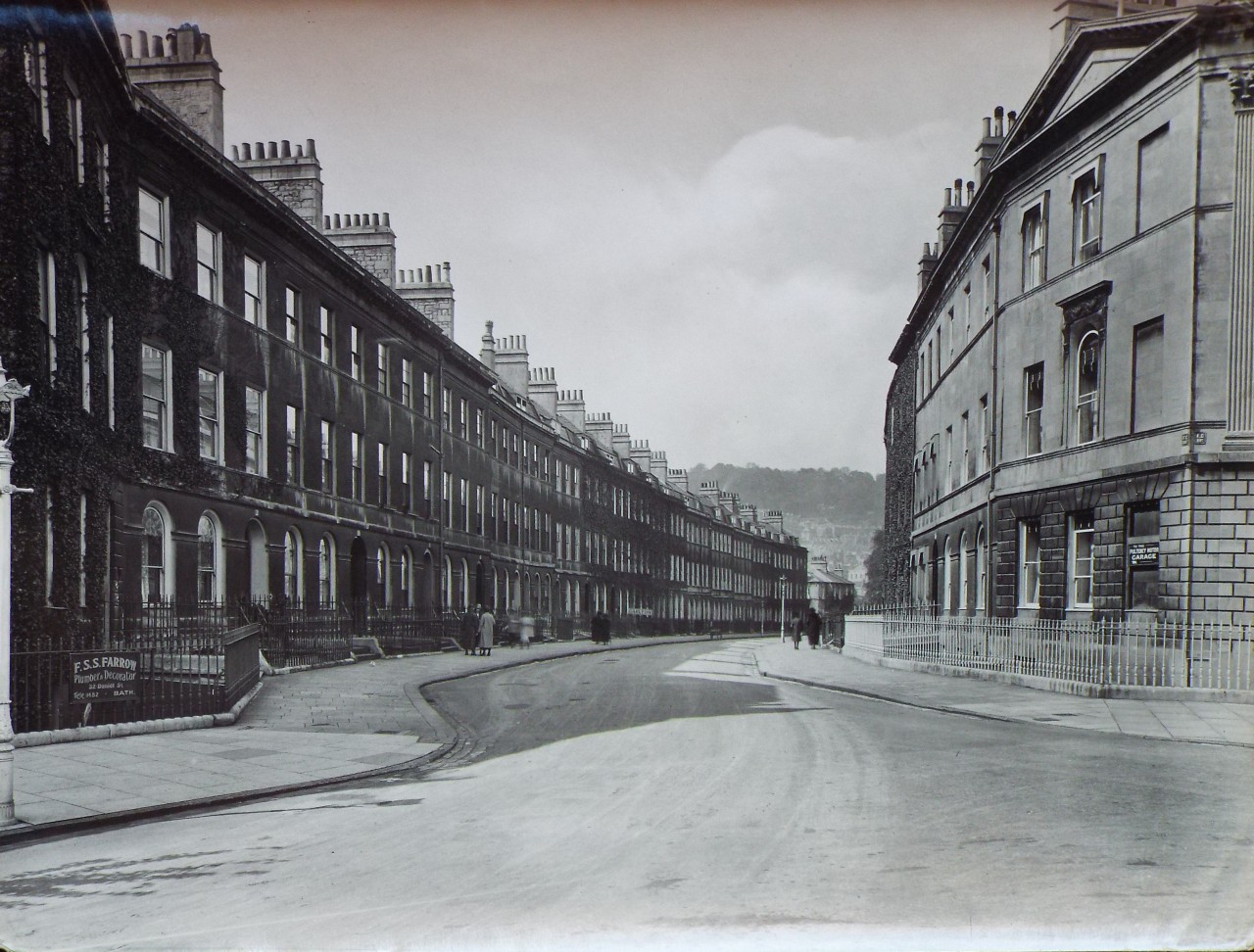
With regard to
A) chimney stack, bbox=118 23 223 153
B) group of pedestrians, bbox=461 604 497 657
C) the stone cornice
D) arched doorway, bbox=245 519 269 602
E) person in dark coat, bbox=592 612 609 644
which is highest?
chimney stack, bbox=118 23 223 153

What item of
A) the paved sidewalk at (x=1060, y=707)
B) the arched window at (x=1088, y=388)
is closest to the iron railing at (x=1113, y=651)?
the paved sidewalk at (x=1060, y=707)

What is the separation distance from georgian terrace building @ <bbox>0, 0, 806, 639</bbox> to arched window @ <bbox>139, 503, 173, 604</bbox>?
53 millimetres

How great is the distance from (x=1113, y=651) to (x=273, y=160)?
25.5 metres

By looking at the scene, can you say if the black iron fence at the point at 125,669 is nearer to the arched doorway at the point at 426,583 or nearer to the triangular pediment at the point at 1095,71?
the arched doorway at the point at 426,583

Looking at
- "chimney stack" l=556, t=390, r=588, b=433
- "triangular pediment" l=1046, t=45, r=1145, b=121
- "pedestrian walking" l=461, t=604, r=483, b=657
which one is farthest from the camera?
"chimney stack" l=556, t=390, r=588, b=433

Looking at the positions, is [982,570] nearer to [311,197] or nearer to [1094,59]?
[1094,59]

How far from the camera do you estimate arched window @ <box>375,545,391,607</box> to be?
109 feet

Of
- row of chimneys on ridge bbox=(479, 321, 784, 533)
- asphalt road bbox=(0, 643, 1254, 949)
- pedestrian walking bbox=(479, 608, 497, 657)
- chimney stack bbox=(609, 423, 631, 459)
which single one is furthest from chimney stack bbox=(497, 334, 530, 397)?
asphalt road bbox=(0, 643, 1254, 949)

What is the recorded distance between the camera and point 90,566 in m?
17.2

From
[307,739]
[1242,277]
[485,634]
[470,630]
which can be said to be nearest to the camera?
[307,739]

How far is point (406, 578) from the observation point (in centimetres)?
3591

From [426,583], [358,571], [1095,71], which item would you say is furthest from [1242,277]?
[426,583]

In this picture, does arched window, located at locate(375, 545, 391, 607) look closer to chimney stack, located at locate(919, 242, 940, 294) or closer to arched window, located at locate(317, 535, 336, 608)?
arched window, located at locate(317, 535, 336, 608)

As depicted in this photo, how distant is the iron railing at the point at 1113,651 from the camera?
1675 cm
